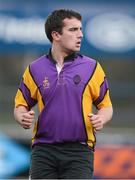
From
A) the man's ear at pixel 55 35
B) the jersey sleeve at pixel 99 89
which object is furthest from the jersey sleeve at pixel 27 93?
the jersey sleeve at pixel 99 89

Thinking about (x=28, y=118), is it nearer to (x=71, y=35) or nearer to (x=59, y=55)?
(x=59, y=55)

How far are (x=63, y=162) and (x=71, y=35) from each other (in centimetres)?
93

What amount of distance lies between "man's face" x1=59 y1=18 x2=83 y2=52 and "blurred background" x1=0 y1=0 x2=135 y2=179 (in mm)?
5314

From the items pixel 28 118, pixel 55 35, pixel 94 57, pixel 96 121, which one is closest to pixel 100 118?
pixel 96 121

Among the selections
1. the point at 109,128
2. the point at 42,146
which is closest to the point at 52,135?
the point at 42,146

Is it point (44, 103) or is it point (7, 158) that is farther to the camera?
point (7, 158)

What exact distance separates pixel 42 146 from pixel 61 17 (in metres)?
0.96

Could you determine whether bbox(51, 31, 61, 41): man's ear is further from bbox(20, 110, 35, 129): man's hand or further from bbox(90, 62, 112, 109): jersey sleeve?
bbox(20, 110, 35, 129): man's hand

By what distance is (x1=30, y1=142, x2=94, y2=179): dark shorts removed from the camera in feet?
20.0

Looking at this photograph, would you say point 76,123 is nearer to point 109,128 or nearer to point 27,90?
point 27,90

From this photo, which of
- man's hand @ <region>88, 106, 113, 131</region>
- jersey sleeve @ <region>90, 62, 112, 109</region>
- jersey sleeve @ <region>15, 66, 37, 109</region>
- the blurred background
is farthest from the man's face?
the blurred background

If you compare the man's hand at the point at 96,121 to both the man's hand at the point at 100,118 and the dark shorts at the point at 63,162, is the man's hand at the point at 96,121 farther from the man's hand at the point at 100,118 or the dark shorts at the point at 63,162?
the dark shorts at the point at 63,162

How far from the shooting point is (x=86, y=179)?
6.11m

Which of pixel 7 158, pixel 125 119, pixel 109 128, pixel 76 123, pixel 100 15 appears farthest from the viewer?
pixel 125 119
